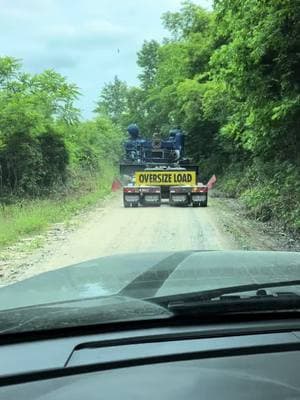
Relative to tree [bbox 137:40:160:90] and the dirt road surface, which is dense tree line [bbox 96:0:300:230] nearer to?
the dirt road surface

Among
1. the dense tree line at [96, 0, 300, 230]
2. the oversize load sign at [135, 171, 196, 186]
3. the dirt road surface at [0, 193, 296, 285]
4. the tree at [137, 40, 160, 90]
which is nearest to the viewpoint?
the dirt road surface at [0, 193, 296, 285]

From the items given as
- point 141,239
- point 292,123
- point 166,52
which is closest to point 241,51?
point 292,123

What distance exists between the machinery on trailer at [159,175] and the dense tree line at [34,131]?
2.74 metres

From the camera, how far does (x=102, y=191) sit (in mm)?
30953

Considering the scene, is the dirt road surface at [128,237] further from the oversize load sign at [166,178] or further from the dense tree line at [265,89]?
the oversize load sign at [166,178]

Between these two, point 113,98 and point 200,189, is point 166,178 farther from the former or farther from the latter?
point 113,98

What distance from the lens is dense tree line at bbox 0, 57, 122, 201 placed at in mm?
23938

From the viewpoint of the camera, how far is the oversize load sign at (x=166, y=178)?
24.2 m

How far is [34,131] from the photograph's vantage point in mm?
24625

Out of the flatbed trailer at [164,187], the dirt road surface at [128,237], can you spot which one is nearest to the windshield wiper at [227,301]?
the dirt road surface at [128,237]

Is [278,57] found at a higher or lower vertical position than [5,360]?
higher

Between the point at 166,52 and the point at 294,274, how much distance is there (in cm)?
4360

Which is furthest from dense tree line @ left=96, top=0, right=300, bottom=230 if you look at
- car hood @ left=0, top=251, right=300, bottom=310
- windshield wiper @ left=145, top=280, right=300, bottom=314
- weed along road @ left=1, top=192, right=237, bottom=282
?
windshield wiper @ left=145, top=280, right=300, bottom=314

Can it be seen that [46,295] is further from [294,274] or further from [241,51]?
[241,51]
